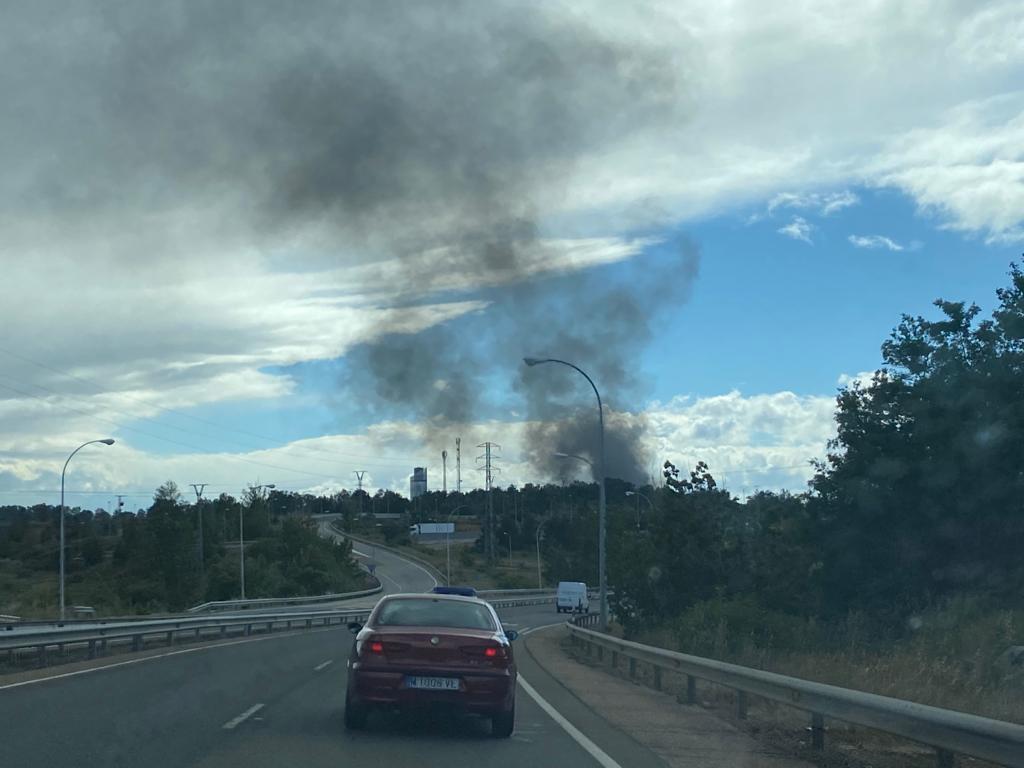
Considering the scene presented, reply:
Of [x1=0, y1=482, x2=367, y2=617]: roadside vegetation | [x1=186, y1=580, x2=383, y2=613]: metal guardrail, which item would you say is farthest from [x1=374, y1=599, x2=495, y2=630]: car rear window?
[x1=0, y1=482, x2=367, y2=617]: roadside vegetation

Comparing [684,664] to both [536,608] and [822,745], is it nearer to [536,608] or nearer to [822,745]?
[822,745]

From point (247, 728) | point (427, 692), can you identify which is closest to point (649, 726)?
point (427, 692)

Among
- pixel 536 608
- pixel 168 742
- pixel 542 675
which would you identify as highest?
pixel 168 742

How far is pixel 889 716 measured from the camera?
9109 millimetres

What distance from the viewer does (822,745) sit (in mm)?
10930

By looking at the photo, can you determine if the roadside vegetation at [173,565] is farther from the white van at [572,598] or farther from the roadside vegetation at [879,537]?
the roadside vegetation at [879,537]

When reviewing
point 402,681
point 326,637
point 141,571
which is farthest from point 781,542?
point 141,571

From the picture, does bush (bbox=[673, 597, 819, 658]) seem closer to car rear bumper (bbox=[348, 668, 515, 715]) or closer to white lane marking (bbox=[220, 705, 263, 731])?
white lane marking (bbox=[220, 705, 263, 731])

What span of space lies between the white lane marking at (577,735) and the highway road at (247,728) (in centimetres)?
2

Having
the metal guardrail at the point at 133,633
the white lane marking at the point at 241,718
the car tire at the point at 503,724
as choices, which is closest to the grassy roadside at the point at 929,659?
the car tire at the point at 503,724

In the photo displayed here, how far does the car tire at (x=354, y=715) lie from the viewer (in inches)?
453

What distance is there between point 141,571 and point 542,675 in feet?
289

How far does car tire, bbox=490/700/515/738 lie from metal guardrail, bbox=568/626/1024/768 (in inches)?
112

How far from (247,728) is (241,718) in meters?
0.92
